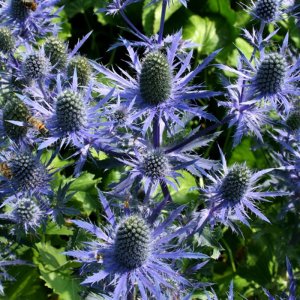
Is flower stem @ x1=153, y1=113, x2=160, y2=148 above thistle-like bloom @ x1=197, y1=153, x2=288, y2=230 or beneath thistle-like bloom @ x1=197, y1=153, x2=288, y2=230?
above

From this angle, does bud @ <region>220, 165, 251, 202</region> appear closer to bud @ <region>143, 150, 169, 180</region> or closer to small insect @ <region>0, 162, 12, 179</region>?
bud @ <region>143, 150, 169, 180</region>

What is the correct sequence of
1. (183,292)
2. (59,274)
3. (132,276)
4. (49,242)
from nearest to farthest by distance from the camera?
(132,276)
(183,292)
(59,274)
(49,242)

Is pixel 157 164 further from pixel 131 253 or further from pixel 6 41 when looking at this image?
pixel 6 41

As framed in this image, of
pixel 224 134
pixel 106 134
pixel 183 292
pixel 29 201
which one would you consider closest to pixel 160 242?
pixel 183 292

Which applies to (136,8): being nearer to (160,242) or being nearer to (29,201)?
(29,201)

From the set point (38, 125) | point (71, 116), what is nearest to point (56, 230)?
point (38, 125)

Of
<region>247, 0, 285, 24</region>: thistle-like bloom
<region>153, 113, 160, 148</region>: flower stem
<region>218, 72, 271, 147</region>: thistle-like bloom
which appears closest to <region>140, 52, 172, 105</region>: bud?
<region>153, 113, 160, 148</region>: flower stem
